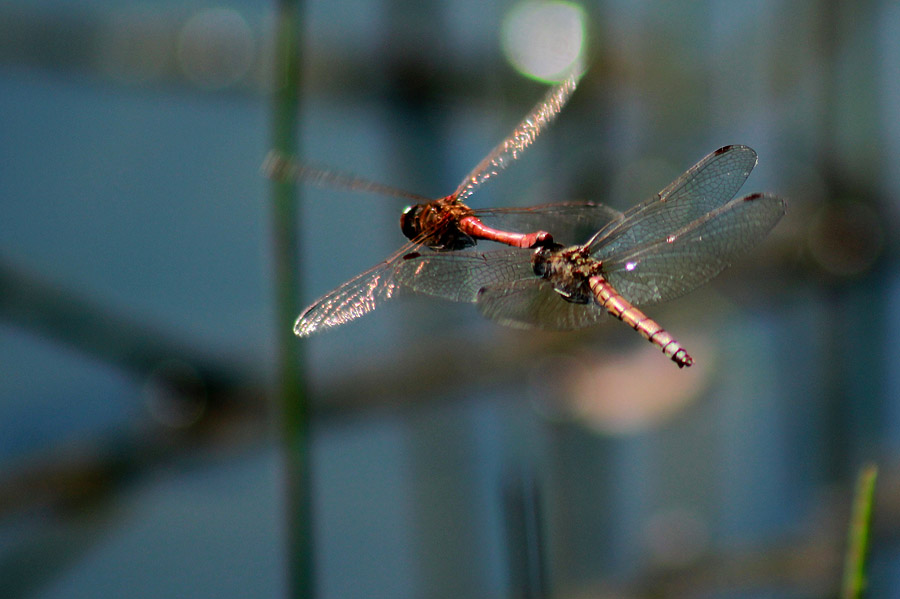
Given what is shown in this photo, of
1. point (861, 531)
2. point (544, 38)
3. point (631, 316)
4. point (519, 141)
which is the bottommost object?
point (861, 531)

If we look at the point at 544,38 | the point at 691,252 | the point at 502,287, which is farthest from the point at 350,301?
the point at 544,38

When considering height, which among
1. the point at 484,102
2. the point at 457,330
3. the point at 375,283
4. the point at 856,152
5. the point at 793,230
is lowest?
the point at 375,283

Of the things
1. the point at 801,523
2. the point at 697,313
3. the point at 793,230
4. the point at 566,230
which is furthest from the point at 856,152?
the point at 566,230

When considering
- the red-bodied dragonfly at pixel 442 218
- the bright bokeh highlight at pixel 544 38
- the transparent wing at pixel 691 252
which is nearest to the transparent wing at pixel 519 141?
the red-bodied dragonfly at pixel 442 218

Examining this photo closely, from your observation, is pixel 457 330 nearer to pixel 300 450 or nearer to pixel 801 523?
pixel 801 523

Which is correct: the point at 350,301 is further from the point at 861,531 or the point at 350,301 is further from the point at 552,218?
the point at 861,531
